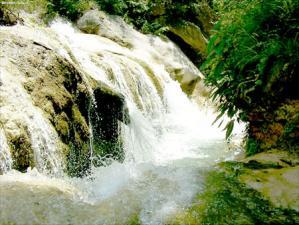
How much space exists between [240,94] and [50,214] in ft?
10.1

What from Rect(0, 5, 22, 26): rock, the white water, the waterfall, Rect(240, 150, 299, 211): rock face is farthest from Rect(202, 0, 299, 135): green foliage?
Rect(0, 5, 22, 26): rock

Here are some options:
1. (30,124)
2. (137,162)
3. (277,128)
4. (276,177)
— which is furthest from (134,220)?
(137,162)

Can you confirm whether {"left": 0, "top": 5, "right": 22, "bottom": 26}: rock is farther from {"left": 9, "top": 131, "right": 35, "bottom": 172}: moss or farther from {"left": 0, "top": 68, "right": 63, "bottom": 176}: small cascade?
{"left": 9, "top": 131, "right": 35, "bottom": 172}: moss

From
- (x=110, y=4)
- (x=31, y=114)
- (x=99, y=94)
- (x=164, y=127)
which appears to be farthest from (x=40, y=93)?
(x=110, y=4)

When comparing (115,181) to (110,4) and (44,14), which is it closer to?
(44,14)

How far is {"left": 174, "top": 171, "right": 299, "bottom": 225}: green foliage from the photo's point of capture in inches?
137

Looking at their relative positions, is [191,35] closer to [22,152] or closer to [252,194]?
[22,152]

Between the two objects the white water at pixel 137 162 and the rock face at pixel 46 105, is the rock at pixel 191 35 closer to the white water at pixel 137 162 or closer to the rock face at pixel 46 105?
the white water at pixel 137 162

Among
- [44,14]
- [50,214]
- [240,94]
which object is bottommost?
[50,214]

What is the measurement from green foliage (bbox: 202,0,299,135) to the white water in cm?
123

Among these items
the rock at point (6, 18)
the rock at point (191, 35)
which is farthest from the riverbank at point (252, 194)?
the rock at point (191, 35)

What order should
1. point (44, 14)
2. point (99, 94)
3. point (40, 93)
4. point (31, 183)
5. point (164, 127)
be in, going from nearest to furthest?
point (31, 183)
point (40, 93)
point (99, 94)
point (164, 127)
point (44, 14)

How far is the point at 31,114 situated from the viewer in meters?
5.20

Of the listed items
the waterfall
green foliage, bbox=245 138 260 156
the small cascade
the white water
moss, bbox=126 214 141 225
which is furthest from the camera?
green foliage, bbox=245 138 260 156
